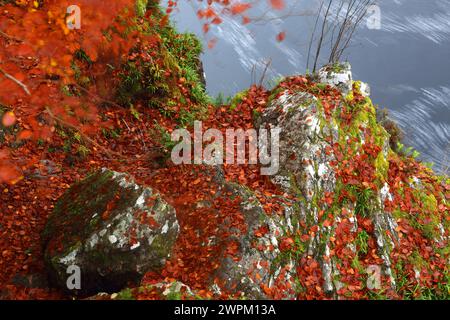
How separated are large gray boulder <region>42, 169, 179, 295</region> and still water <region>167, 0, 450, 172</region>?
36295mm

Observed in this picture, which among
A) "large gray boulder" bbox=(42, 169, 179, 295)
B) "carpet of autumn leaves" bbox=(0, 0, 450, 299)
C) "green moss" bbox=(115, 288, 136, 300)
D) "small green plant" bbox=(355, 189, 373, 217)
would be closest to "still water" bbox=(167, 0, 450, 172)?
"carpet of autumn leaves" bbox=(0, 0, 450, 299)

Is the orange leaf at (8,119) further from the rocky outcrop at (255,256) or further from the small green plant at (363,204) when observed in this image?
the small green plant at (363,204)

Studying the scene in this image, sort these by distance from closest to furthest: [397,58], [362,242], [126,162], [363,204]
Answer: [362,242]
[363,204]
[126,162]
[397,58]

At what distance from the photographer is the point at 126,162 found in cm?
724

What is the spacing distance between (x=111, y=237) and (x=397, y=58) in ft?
197

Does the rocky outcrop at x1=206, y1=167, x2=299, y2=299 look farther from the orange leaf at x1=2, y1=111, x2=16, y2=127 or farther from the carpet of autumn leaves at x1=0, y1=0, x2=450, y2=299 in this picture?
the orange leaf at x1=2, y1=111, x2=16, y2=127

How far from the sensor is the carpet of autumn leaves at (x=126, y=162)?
5441 mm

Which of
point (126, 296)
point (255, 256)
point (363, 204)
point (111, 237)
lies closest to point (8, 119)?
point (111, 237)

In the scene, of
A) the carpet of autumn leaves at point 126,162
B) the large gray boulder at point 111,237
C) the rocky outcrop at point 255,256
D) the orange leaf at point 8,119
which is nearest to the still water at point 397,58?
the carpet of autumn leaves at point 126,162

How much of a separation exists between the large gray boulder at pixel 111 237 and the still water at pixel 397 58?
119 feet

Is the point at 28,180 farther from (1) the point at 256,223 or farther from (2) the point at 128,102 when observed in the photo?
(1) the point at 256,223

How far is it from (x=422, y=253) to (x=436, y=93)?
163ft

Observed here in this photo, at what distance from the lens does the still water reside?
144 feet

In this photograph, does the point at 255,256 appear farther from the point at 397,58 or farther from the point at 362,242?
the point at 397,58
